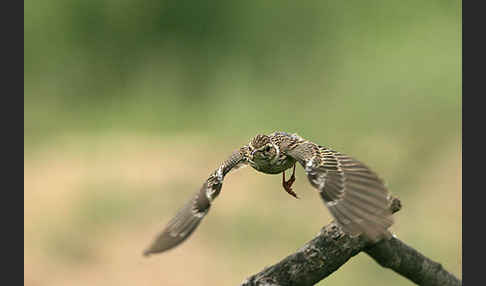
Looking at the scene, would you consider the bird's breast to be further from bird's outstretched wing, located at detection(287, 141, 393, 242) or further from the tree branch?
the tree branch

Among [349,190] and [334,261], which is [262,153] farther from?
[334,261]

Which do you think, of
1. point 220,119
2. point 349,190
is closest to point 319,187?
point 349,190

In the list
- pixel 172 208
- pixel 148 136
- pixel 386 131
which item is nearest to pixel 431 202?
pixel 386 131

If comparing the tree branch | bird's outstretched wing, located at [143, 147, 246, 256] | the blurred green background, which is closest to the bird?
bird's outstretched wing, located at [143, 147, 246, 256]

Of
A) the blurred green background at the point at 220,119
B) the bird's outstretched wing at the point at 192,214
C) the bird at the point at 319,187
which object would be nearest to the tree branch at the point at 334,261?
the bird at the point at 319,187

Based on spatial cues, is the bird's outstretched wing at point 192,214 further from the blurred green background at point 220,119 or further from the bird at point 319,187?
the blurred green background at point 220,119

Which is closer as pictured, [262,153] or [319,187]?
[319,187]

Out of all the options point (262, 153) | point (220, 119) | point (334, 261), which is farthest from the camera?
point (220, 119)
